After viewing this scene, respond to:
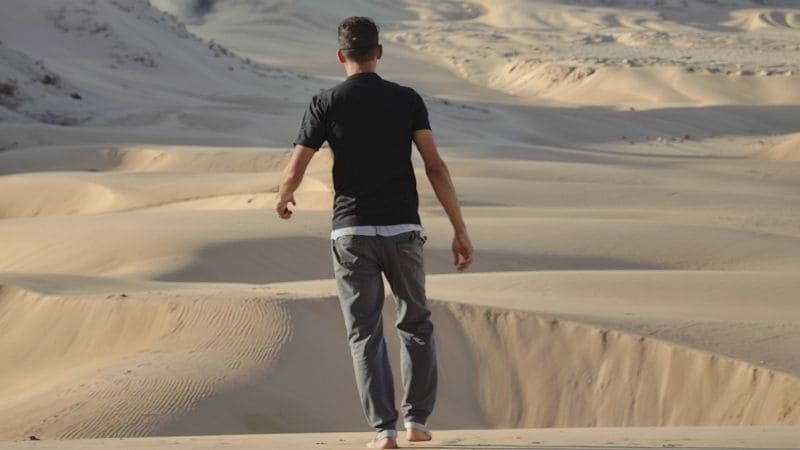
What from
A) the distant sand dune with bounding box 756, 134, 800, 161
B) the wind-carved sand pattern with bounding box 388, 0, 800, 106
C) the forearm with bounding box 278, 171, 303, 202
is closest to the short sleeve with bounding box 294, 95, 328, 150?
the forearm with bounding box 278, 171, 303, 202

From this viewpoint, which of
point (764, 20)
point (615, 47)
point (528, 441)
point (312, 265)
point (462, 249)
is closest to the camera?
point (462, 249)

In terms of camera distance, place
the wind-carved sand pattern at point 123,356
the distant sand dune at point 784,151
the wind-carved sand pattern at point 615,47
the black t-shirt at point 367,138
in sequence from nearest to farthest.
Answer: the black t-shirt at point 367,138, the wind-carved sand pattern at point 123,356, the distant sand dune at point 784,151, the wind-carved sand pattern at point 615,47

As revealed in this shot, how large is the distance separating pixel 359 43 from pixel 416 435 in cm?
121

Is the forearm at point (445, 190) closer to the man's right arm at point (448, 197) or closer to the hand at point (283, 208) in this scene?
the man's right arm at point (448, 197)

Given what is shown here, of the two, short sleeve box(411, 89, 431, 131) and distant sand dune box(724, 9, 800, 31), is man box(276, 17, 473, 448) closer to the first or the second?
short sleeve box(411, 89, 431, 131)

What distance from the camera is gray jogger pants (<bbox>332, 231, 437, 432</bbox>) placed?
4863 millimetres

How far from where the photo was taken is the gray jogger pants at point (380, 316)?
4.86 meters

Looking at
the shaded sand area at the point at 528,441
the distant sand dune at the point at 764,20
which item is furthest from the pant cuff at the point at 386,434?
the distant sand dune at the point at 764,20

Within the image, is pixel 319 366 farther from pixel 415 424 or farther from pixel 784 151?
pixel 784 151

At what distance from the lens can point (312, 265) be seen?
11.9 m

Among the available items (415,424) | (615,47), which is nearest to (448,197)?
(415,424)

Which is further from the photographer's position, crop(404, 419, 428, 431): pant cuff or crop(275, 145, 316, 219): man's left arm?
crop(404, 419, 428, 431): pant cuff

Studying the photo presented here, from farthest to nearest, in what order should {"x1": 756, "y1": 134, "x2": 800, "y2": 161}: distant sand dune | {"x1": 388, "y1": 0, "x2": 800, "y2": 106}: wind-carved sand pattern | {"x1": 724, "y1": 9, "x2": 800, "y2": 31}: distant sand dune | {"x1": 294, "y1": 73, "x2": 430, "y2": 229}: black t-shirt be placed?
{"x1": 724, "y1": 9, "x2": 800, "y2": 31}: distant sand dune, {"x1": 388, "y1": 0, "x2": 800, "y2": 106}: wind-carved sand pattern, {"x1": 756, "y1": 134, "x2": 800, "y2": 161}: distant sand dune, {"x1": 294, "y1": 73, "x2": 430, "y2": 229}: black t-shirt

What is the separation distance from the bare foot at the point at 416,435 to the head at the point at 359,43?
1112 mm
